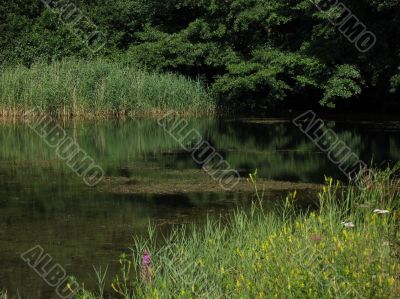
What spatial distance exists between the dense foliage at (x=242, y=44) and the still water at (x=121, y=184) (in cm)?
439

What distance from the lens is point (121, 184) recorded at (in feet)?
42.7

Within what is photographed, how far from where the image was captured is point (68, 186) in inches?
502

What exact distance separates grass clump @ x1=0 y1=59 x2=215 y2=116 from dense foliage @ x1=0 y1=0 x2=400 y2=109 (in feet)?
6.21

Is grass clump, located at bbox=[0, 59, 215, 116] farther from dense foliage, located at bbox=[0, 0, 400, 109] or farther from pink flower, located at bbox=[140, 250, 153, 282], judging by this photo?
pink flower, located at bbox=[140, 250, 153, 282]

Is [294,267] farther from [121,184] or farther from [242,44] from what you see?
[242,44]

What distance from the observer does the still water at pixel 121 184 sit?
8.37 meters

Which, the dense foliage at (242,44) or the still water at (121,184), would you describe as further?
the dense foliage at (242,44)

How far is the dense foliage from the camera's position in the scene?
27.0 meters

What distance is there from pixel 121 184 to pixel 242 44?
2059cm

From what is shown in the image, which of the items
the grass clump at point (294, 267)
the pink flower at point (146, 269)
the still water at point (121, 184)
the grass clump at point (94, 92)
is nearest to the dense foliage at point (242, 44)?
the grass clump at point (94, 92)

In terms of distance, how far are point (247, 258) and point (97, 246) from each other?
3.06 meters

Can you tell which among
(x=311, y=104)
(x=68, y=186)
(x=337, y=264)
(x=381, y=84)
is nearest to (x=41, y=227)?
(x=68, y=186)

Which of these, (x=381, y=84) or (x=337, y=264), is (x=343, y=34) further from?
(x=337, y=264)

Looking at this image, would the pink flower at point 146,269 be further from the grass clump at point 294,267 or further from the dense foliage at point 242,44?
the dense foliage at point 242,44
